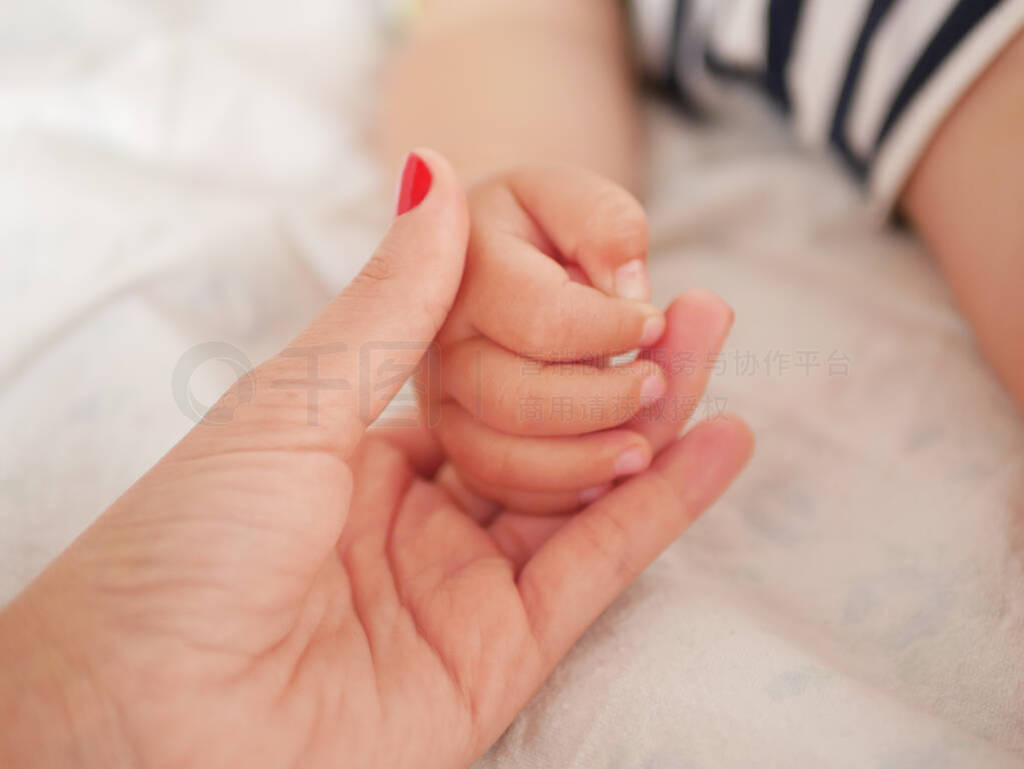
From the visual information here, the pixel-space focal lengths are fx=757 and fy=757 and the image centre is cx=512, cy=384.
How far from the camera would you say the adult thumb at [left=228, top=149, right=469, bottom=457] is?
41cm

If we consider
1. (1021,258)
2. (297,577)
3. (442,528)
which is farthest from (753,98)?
(297,577)

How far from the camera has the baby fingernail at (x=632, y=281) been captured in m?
0.48

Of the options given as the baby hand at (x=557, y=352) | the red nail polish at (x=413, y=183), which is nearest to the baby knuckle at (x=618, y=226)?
the baby hand at (x=557, y=352)

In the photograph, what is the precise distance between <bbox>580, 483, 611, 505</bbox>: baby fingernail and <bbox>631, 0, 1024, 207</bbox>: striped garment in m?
0.40

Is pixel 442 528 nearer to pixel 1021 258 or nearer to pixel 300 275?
pixel 300 275

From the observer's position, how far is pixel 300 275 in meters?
0.69

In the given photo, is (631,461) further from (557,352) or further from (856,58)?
(856,58)

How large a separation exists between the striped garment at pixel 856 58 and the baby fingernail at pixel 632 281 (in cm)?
33

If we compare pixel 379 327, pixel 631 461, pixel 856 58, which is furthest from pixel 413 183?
pixel 856 58

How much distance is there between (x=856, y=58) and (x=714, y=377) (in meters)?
0.32

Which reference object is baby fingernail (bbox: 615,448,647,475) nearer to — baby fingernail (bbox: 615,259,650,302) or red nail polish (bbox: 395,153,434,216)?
baby fingernail (bbox: 615,259,650,302)

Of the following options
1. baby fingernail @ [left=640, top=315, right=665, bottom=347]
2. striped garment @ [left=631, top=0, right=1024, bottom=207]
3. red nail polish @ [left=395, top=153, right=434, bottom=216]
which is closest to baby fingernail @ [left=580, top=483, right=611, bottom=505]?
baby fingernail @ [left=640, top=315, right=665, bottom=347]

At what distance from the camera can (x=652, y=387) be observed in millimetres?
471

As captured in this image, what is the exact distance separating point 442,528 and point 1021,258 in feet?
1.46
